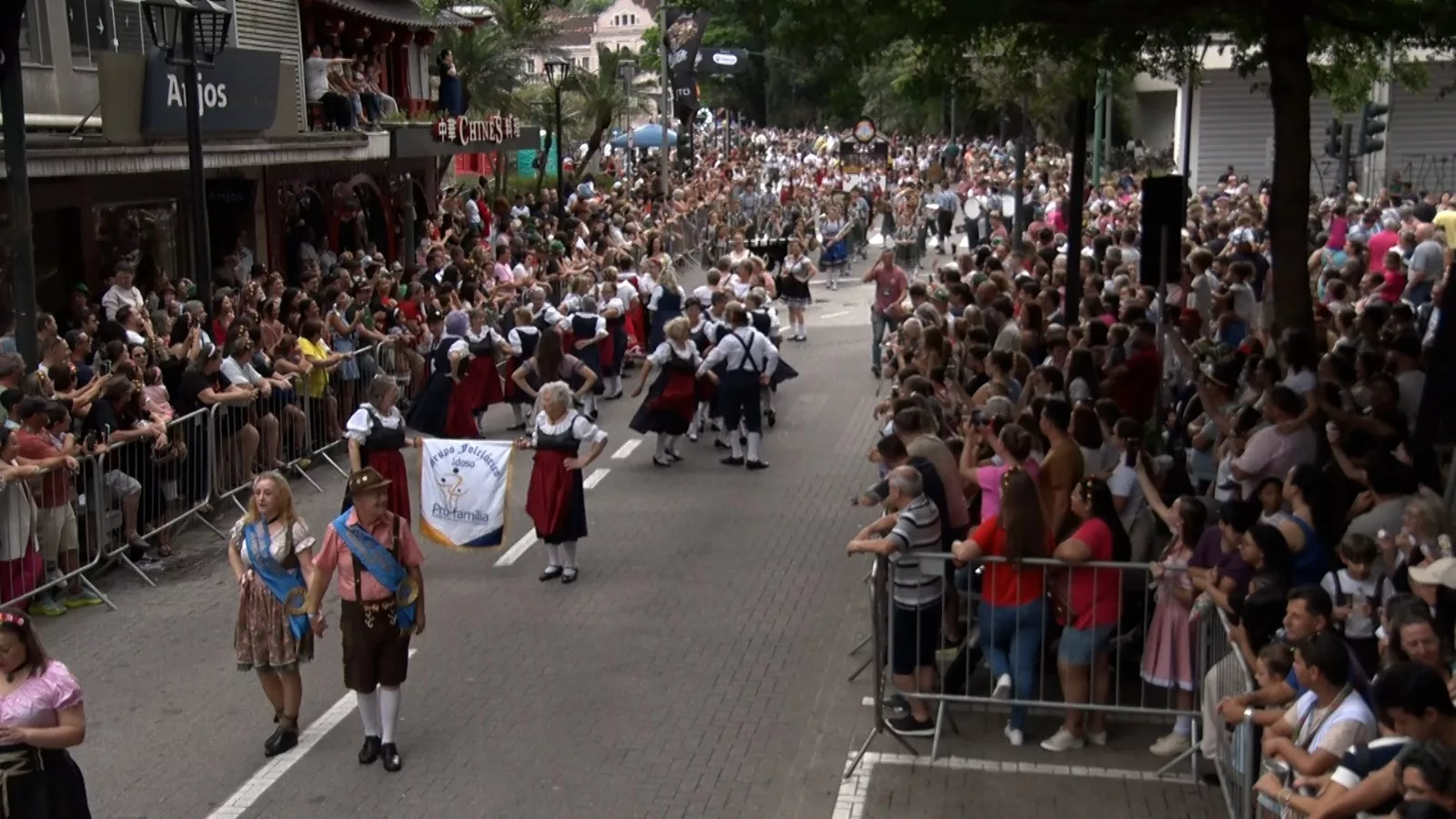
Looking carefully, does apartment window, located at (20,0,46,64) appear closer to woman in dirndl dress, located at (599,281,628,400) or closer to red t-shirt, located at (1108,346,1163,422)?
woman in dirndl dress, located at (599,281,628,400)

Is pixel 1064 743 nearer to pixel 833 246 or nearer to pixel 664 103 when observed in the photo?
pixel 833 246

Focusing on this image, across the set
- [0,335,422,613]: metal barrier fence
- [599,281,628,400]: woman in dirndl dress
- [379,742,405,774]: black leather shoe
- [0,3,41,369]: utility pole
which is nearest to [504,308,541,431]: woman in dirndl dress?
[599,281,628,400]: woman in dirndl dress

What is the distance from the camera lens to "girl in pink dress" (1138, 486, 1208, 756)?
27.3 feet

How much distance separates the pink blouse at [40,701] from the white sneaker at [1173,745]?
530 centimetres

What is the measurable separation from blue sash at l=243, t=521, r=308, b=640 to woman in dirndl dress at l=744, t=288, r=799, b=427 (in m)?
8.94

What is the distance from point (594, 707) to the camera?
9.60 meters

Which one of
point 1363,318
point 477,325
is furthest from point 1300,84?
point 477,325

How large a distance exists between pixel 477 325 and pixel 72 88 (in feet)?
20.1

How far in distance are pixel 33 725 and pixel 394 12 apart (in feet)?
80.6

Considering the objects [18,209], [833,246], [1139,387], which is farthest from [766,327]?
[833,246]

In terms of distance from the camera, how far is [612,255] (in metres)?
23.7

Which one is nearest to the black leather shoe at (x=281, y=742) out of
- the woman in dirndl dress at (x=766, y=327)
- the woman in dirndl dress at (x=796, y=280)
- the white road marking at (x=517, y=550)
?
the white road marking at (x=517, y=550)

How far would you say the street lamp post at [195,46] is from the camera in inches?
586

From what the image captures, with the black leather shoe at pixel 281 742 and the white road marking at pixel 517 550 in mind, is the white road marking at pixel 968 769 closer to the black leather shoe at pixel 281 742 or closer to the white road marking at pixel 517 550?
the black leather shoe at pixel 281 742
